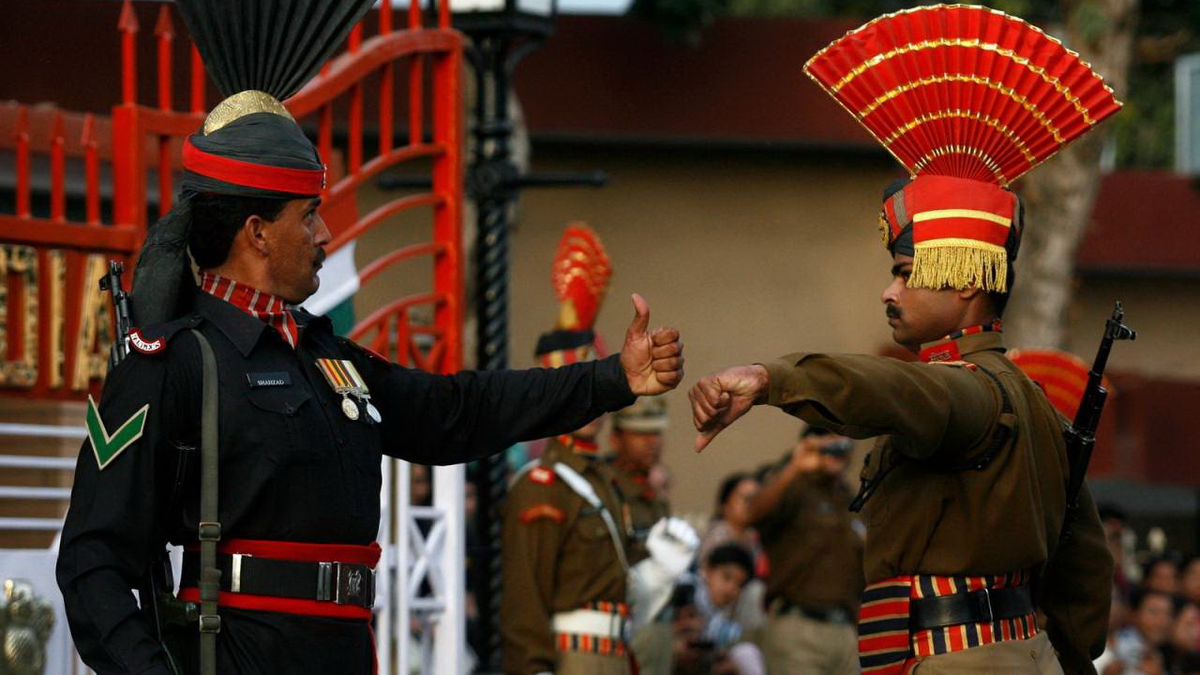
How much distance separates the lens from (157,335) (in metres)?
4.19

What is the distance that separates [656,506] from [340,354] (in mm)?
4538

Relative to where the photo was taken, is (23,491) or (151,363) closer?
(151,363)

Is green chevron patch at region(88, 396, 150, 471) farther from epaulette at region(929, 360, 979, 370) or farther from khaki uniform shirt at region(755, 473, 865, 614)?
khaki uniform shirt at region(755, 473, 865, 614)

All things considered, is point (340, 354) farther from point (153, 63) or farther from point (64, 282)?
point (153, 63)

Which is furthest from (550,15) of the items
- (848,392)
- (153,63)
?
(848,392)

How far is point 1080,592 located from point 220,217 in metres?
2.66

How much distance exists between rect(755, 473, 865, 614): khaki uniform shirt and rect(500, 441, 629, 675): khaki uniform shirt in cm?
171

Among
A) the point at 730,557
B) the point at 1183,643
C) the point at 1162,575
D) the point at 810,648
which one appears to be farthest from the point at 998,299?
the point at 1162,575

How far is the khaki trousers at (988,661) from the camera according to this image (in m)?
4.89

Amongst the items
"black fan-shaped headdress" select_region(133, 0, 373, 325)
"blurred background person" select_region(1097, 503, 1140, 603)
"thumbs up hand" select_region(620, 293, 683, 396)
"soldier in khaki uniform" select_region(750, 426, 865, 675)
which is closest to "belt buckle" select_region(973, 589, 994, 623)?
"thumbs up hand" select_region(620, 293, 683, 396)

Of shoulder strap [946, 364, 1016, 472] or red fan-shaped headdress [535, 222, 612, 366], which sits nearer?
shoulder strap [946, 364, 1016, 472]

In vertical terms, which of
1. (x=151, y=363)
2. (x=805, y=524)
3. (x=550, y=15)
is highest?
(x=550, y=15)

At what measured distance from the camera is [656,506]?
29.5 feet

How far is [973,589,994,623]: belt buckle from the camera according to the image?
4918 millimetres
